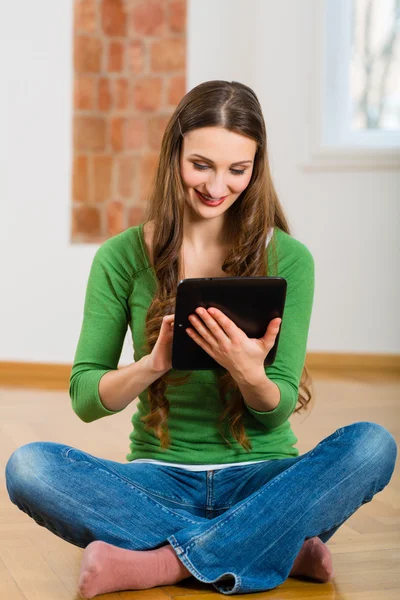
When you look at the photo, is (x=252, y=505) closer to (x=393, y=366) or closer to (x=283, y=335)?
(x=283, y=335)

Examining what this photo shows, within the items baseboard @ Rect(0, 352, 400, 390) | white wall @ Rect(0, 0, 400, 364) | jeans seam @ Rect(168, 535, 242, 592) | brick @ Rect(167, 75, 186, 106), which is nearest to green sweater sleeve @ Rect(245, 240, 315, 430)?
jeans seam @ Rect(168, 535, 242, 592)

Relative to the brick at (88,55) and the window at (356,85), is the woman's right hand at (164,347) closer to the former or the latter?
the window at (356,85)

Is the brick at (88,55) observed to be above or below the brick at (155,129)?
above

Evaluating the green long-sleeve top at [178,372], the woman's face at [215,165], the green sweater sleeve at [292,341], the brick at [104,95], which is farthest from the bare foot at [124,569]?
the brick at [104,95]

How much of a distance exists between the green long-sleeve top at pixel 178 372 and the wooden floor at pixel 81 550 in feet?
0.76

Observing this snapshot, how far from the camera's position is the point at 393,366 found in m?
4.30

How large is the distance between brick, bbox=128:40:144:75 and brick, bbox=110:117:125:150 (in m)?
0.26

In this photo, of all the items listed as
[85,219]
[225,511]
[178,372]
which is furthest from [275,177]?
[225,511]

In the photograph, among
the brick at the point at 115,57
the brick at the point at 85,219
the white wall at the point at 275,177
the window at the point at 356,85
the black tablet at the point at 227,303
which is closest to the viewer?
the black tablet at the point at 227,303

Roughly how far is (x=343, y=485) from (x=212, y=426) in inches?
10.2

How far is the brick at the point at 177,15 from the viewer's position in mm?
4773

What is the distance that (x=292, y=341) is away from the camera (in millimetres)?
1712

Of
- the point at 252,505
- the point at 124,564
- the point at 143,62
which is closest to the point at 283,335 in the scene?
the point at 252,505

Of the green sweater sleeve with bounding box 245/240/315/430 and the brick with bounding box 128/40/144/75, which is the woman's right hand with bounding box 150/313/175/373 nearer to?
the green sweater sleeve with bounding box 245/240/315/430
